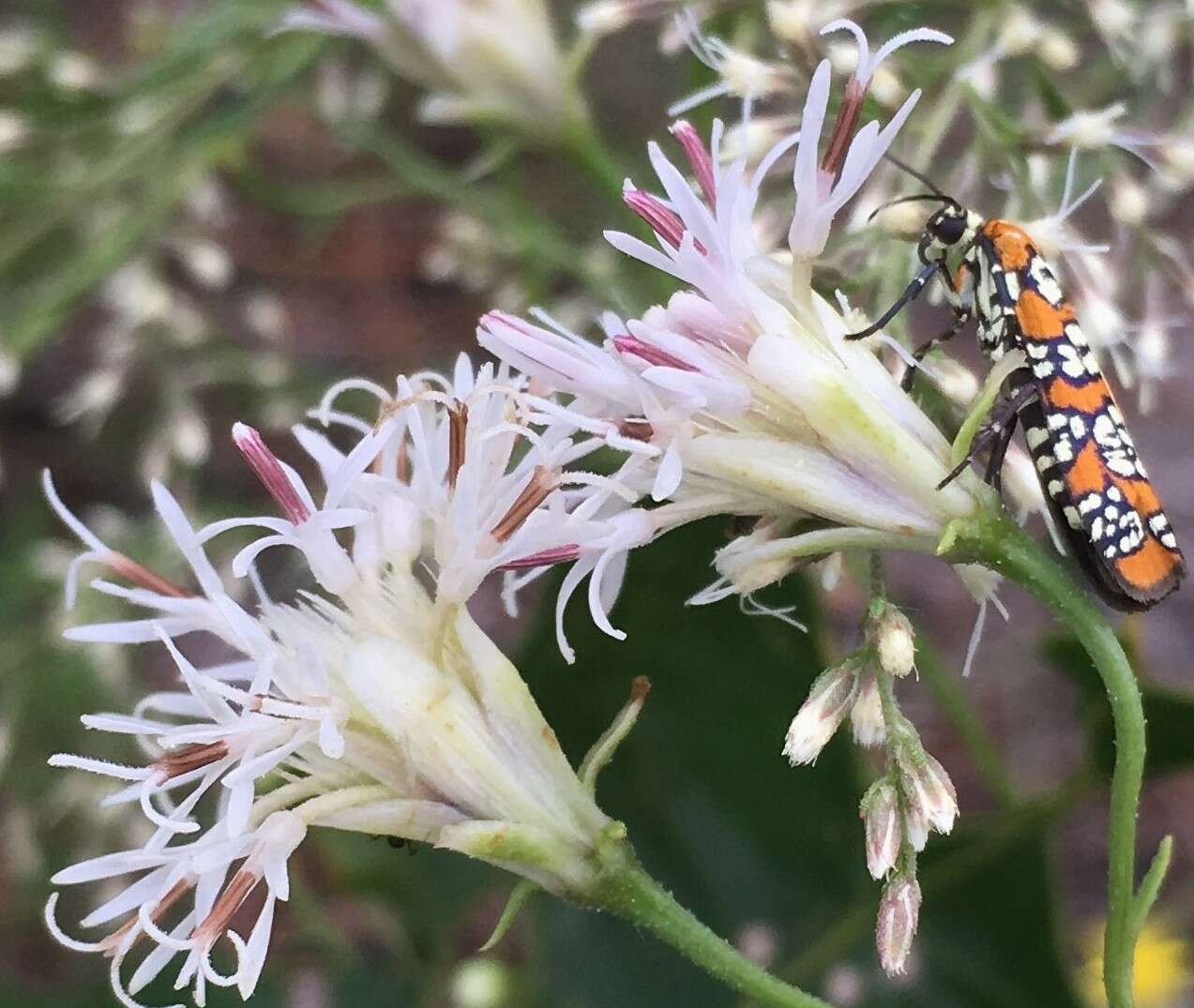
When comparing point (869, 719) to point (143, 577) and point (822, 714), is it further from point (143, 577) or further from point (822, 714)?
point (143, 577)

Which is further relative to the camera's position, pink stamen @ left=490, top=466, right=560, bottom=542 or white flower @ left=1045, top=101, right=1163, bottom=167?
white flower @ left=1045, top=101, right=1163, bottom=167

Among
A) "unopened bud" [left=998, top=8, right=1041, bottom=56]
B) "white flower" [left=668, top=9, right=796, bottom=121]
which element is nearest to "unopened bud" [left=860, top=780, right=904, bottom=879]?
"white flower" [left=668, top=9, right=796, bottom=121]

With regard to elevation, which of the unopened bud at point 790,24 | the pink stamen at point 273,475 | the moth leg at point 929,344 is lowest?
the pink stamen at point 273,475

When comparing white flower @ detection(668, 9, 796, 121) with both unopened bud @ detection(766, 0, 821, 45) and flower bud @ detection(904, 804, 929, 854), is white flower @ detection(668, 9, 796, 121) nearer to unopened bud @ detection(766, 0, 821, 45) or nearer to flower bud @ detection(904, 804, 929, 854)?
unopened bud @ detection(766, 0, 821, 45)

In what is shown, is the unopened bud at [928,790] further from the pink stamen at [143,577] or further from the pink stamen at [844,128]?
the pink stamen at [143,577]

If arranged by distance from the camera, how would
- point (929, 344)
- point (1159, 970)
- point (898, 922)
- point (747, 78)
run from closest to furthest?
1. point (898, 922)
2. point (929, 344)
3. point (747, 78)
4. point (1159, 970)

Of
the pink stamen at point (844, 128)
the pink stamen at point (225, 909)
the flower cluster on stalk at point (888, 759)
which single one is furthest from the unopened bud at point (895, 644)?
the pink stamen at point (225, 909)

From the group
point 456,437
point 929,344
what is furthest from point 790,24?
point 456,437
